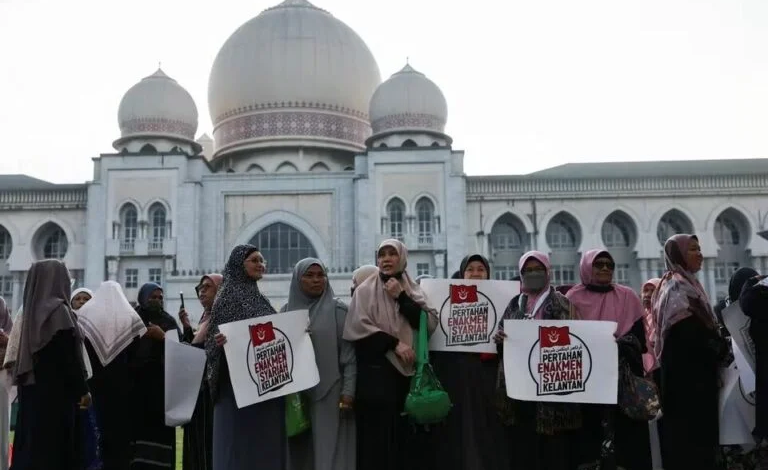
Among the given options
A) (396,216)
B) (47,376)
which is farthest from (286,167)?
(47,376)

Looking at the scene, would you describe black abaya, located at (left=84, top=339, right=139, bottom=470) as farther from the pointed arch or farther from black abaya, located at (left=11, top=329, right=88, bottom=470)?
the pointed arch

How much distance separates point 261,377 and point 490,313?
5.59ft

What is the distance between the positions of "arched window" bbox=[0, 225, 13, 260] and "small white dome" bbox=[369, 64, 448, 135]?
14767 millimetres

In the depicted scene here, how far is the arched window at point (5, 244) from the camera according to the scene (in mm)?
29016

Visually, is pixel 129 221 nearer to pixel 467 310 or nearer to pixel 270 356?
pixel 270 356

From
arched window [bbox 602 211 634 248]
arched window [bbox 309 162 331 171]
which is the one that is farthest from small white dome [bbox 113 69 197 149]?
arched window [bbox 602 211 634 248]

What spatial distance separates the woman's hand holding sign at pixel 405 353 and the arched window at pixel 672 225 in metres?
25.7

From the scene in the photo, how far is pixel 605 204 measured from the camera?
1115 inches

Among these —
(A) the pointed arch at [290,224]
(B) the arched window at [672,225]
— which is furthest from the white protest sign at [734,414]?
(B) the arched window at [672,225]

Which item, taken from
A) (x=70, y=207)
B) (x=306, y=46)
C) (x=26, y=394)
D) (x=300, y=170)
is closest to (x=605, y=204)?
(x=300, y=170)

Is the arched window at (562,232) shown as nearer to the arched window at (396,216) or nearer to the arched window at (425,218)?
the arched window at (425,218)

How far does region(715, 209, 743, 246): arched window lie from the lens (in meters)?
28.8

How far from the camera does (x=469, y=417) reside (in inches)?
211

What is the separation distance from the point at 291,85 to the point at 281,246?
760 centimetres
